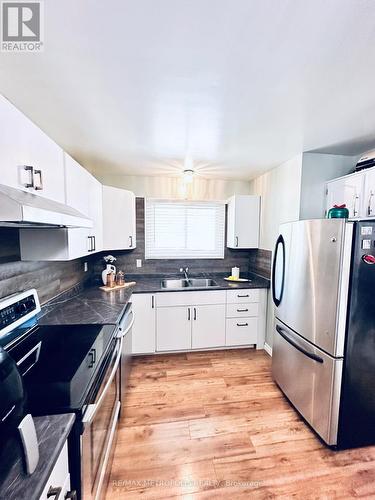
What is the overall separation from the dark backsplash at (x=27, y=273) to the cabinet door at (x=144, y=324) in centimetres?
79

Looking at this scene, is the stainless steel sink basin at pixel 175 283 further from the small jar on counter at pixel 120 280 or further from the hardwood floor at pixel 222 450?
the hardwood floor at pixel 222 450

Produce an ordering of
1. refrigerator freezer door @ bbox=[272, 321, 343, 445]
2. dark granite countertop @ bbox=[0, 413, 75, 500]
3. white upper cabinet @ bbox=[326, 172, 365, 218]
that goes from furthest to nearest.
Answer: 1. white upper cabinet @ bbox=[326, 172, 365, 218]
2. refrigerator freezer door @ bbox=[272, 321, 343, 445]
3. dark granite countertop @ bbox=[0, 413, 75, 500]

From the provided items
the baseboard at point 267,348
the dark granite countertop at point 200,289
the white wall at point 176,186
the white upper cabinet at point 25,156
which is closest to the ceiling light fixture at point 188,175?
the white wall at point 176,186

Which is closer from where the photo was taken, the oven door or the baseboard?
the oven door

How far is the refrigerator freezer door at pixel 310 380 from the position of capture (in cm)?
155

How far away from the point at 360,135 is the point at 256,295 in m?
1.99

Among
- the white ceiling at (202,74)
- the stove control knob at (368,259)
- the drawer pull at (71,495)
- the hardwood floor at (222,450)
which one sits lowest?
the hardwood floor at (222,450)

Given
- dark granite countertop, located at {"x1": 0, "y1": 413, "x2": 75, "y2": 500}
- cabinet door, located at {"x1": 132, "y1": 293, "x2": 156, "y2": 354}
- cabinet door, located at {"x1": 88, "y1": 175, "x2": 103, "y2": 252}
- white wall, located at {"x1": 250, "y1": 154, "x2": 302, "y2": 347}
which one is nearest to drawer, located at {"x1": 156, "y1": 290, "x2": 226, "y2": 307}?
cabinet door, located at {"x1": 132, "y1": 293, "x2": 156, "y2": 354}

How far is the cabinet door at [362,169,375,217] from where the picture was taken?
183cm

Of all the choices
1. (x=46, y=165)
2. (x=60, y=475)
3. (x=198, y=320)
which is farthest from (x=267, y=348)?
(x=46, y=165)

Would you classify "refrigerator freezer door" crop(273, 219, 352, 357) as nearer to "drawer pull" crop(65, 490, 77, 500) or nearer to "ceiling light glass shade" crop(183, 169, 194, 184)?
"ceiling light glass shade" crop(183, 169, 194, 184)

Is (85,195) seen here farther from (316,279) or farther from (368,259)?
(368,259)

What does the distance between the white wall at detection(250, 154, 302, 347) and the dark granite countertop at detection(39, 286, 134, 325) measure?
6.37 feet

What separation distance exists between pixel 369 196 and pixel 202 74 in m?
1.71
